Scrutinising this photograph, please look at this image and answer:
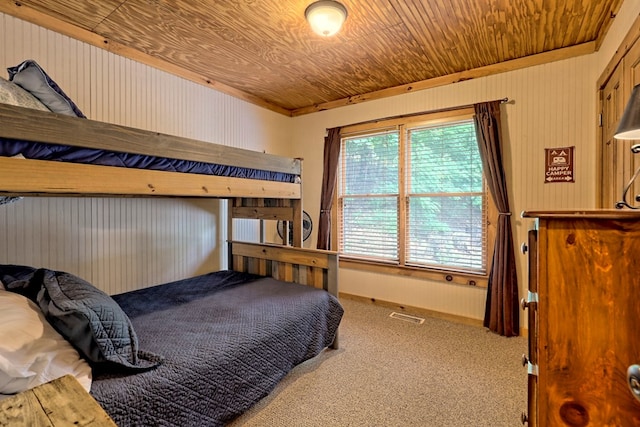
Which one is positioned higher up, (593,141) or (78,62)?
(78,62)

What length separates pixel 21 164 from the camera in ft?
4.06

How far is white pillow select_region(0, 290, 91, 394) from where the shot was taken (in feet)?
3.28

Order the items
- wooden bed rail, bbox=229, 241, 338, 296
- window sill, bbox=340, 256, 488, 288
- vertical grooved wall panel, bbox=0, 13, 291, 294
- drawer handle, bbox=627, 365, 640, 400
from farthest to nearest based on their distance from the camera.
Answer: window sill, bbox=340, 256, 488, 288 → wooden bed rail, bbox=229, 241, 338, 296 → vertical grooved wall panel, bbox=0, 13, 291, 294 → drawer handle, bbox=627, 365, 640, 400

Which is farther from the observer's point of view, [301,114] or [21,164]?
[301,114]

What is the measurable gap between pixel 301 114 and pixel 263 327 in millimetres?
3172

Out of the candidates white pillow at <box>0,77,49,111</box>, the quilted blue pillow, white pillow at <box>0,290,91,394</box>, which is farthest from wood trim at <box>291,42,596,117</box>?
white pillow at <box>0,290,91,394</box>

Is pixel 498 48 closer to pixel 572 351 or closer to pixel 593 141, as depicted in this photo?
pixel 593 141

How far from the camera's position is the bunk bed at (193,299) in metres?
1.24

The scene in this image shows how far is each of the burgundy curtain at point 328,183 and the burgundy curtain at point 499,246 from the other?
1650mm

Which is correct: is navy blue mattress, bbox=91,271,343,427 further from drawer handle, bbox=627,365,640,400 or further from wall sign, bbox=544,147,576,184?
wall sign, bbox=544,147,576,184

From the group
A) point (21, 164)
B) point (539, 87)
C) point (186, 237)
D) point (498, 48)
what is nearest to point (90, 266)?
point (186, 237)

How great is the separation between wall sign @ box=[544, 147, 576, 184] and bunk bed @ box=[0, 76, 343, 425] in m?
2.10

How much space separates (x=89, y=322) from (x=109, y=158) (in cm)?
79

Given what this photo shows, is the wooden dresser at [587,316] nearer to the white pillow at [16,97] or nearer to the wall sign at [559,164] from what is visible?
the white pillow at [16,97]
